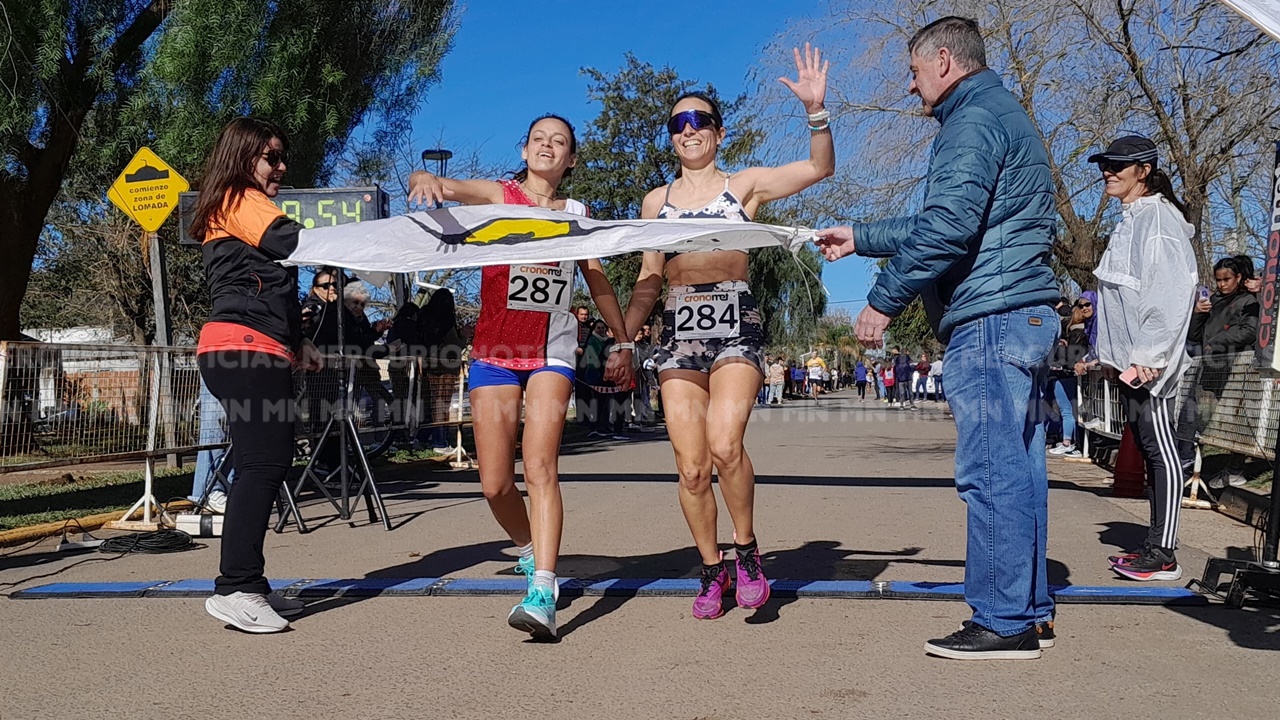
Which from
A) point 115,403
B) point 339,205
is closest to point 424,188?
point 115,403

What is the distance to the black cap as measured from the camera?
19.2 ft

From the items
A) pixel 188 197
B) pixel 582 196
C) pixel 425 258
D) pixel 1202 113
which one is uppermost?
pixel 582 196

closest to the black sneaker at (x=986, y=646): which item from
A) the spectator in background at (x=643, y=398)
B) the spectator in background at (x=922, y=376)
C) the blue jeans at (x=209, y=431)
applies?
the blue jeans at (x=209, y=431)

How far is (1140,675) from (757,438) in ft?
47.4

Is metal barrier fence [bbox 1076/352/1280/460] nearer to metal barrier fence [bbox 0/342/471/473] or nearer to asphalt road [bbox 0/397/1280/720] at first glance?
asphalt road [bbox 0/397/1280/720]

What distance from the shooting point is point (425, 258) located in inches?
196

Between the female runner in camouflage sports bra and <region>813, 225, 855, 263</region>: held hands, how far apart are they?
0.65 metres

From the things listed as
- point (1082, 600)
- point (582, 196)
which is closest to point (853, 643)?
point (1082, 600)

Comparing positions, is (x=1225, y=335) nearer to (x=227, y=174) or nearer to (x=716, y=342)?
(x=716, y=342)

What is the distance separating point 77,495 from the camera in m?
10.2

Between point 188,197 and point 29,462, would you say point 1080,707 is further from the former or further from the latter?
point 188,197

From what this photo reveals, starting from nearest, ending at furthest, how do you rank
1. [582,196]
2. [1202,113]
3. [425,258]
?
1. [425,258]
2. [1202,113]
3. [582,196]

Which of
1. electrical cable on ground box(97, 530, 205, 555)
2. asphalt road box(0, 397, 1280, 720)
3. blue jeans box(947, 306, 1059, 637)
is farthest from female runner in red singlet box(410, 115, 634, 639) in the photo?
electrical cable on ground box(97, 530, 205, 555)

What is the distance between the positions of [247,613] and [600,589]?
1.64 meters
